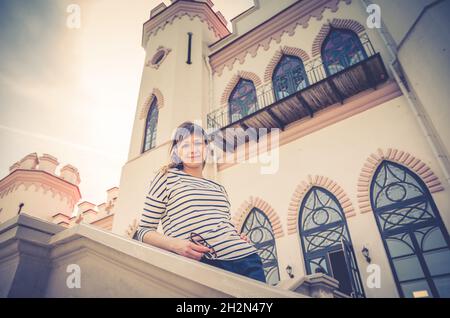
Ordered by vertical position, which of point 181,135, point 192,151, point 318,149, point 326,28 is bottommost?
point 192,151

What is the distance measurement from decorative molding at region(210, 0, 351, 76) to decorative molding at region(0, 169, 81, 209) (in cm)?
1201

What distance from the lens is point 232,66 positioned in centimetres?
1102

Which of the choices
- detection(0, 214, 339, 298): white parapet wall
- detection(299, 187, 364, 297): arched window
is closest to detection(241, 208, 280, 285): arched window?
detection(299, 187, 364, 297): arched window

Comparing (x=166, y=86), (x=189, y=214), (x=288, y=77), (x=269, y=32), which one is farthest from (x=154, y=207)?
(x=269, y=32)

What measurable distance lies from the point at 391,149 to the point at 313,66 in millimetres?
3659

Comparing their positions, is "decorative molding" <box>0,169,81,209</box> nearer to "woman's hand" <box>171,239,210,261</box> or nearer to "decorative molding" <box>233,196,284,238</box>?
"decorative molding" <box>233,196,284,238</box>

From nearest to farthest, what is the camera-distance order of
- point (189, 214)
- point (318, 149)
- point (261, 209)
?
1. point (189, 214)
2. point (318, 149)
3. point (261, 209)

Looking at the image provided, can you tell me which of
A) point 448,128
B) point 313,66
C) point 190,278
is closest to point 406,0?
point 313,66

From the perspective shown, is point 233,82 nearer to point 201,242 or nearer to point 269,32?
point 269,32

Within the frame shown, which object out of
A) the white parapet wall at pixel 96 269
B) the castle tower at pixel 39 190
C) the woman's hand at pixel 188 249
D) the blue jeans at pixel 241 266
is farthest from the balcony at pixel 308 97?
the castle tower at pixel 39 190

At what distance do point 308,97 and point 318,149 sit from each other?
143 centimetres

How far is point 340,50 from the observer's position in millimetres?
8570

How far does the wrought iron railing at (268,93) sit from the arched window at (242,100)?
13cm

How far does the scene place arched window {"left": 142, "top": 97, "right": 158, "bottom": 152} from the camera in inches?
418
